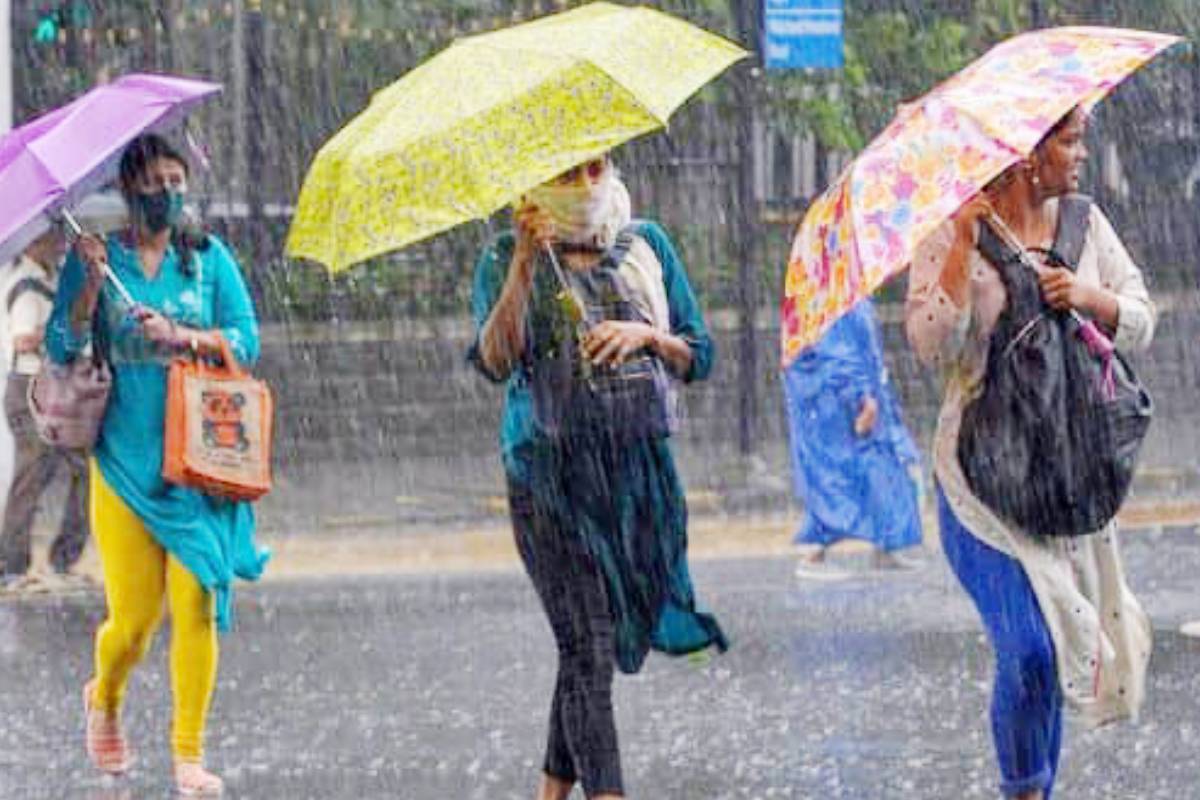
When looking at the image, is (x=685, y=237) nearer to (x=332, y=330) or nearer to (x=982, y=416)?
(x=332, y=330)

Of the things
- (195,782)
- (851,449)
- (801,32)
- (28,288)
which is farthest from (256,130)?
(195,782)

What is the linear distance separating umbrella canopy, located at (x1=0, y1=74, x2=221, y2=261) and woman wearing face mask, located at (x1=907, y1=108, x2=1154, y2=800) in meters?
2.40

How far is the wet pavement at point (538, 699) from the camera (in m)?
8.98

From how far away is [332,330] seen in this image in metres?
18.8

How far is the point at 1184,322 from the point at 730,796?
1287cm

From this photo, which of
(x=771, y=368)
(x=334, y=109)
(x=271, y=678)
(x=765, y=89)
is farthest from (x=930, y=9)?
(x=271, y=678)

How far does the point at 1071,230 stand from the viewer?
727cm

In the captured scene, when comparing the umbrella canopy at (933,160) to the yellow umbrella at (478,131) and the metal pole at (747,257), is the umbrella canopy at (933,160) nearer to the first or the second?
the yellow umbrella at (478,131)

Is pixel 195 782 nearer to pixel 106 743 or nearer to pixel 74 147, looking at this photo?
pixel 106 743

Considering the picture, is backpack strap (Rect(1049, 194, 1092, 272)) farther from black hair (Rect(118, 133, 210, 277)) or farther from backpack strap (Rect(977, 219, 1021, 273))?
black hair (Rect(118, 133, 210, 277))

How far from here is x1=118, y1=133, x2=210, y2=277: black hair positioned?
348 inches

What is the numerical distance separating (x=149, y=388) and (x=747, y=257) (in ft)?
29.7

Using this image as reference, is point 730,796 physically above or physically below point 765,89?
below

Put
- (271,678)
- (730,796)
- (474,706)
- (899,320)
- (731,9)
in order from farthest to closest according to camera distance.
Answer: (899,320) → (731,9) → (271,678) → (474,706) → (730,796)
